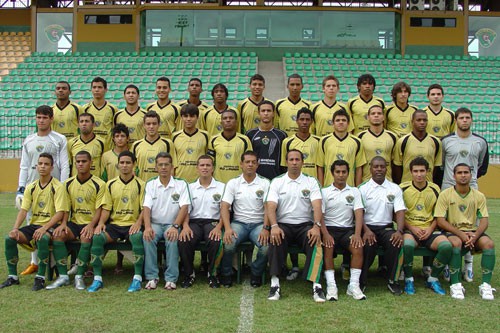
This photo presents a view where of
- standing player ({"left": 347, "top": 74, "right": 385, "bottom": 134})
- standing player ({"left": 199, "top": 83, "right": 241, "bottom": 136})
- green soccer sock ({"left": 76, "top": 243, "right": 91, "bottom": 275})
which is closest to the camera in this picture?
green soccer sock ({"left": 76, "top": 243, "right": 91, "bottom": 275})

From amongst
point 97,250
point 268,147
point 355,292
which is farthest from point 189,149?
point 355,292

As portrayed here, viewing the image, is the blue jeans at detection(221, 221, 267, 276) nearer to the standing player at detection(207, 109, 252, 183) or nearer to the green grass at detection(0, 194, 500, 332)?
the green grass at detection(0, 194, 500, 332)

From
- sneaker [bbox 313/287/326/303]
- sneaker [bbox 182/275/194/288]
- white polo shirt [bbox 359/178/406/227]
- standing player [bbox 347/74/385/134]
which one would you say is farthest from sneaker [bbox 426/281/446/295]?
sneaker [bbox 182/275/194/288]

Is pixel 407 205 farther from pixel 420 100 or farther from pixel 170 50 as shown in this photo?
pixel 170 50

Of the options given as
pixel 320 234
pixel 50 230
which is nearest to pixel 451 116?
pixel 320 234

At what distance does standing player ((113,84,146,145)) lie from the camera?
6.29 m

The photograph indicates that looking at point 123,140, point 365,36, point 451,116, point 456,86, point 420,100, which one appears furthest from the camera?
point 365,36

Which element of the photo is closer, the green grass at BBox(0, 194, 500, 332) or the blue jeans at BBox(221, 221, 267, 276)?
the green grass at BBox(0, 194, 500, 332)

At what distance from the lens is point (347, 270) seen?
542cm

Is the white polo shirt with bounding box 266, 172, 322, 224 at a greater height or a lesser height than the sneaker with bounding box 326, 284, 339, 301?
greater

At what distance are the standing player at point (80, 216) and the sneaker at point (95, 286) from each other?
18 centimetres

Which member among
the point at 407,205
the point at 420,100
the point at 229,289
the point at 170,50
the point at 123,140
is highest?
the point at 170,50

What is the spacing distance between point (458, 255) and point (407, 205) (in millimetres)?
640

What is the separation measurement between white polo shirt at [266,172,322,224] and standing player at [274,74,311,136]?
1.22m
